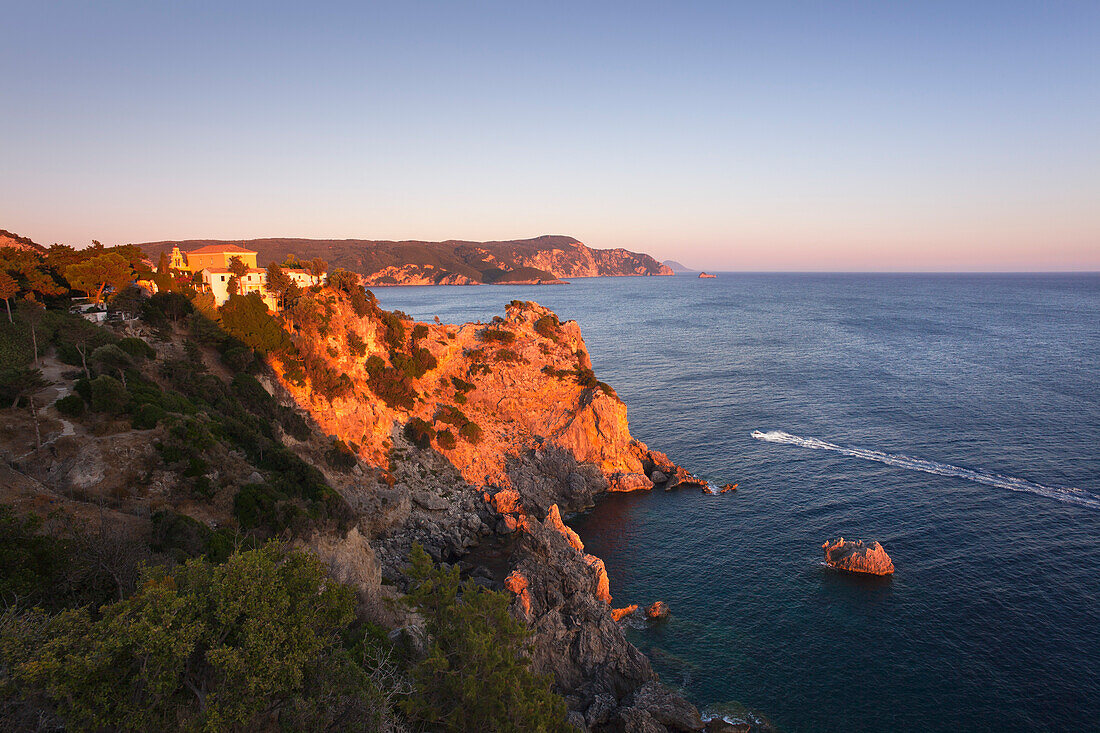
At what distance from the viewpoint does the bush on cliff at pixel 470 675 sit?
1806 cm

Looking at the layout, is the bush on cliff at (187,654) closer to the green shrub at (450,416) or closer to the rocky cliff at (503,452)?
the rocky cliff at (503,452)

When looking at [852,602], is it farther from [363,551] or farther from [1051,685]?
[363,551]

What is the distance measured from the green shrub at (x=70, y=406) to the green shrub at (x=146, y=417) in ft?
7.92

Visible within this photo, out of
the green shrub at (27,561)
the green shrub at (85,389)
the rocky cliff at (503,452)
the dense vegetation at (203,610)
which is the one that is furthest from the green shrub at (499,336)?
the green shrub at (27,561)

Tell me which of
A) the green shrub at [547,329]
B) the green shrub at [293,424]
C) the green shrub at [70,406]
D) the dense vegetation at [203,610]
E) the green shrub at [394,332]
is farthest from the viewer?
the green shrub at [547,329]

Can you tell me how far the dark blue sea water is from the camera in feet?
101

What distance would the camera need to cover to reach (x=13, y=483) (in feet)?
76.3

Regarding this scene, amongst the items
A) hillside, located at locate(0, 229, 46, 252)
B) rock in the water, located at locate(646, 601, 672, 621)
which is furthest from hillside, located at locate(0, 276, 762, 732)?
hillside, located at locate(0, 229, 46, 252)

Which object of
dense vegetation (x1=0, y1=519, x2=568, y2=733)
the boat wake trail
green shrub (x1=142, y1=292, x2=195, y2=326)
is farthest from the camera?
the boat wake trail

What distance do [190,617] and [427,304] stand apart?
190 m

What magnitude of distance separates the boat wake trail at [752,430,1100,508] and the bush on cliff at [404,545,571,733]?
5388 centimetres

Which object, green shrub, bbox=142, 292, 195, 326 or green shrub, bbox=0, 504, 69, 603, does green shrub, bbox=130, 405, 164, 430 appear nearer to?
green shrub, bbox=0, 504, 69, 603

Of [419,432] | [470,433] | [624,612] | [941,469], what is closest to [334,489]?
[419,432]

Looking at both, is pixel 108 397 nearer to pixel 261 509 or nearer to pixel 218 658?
pixel 261 509
